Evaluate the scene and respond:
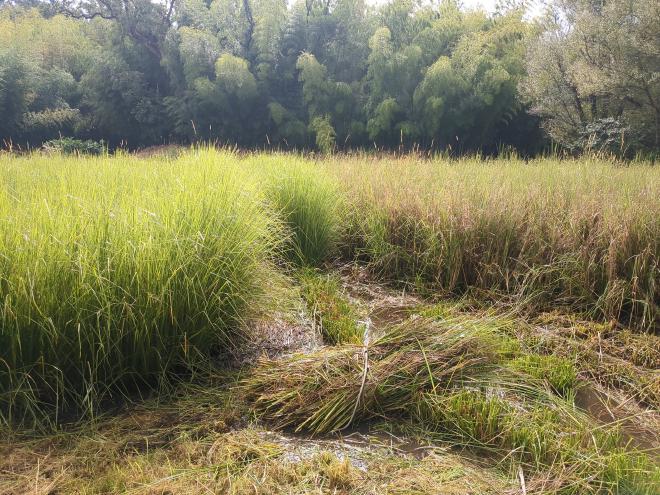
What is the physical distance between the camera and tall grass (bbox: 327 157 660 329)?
3605mm

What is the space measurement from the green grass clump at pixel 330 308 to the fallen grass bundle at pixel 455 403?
46 cm

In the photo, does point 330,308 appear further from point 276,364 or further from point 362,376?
point 362,376

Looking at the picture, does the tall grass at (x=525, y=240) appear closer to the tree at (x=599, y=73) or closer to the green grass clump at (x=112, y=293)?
the green grass clump at (x=112, y=293)

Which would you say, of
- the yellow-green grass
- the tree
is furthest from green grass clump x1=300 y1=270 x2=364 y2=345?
the tree

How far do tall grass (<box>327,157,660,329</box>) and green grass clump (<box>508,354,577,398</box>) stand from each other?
35.1 inches

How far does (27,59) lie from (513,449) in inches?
884

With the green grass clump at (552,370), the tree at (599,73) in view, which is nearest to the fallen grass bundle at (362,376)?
the green grass clump at (552,370)

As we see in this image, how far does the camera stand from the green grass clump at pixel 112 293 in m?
2.16

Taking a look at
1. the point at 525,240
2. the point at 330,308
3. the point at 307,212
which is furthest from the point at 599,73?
the point at 330,308

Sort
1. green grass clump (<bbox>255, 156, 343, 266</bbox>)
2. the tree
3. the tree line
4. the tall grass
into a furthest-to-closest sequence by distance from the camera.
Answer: the tree line < the tree < green grass clump (<bbox>255, 156, 343, 266</bbox>) < the tall grass

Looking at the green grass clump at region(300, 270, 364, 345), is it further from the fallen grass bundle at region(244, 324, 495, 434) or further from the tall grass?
the tall grass

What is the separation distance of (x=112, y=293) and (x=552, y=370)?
8.04ft

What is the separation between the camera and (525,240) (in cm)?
400

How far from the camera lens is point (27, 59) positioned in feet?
61.2
